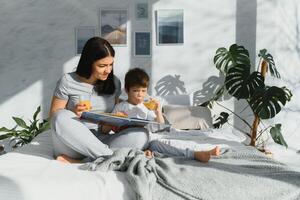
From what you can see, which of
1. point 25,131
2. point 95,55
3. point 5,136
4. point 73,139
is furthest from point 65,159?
point 5,136

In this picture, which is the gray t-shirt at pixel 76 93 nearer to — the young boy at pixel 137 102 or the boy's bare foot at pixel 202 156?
the young boy at pixel 137 102

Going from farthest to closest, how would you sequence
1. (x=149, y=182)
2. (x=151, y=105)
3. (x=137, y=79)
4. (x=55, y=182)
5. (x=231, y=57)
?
(x=231, y=57) < (x=151, y=105) < (x=137, y=79) < (x=149, y=182) < (x=55, y=182)

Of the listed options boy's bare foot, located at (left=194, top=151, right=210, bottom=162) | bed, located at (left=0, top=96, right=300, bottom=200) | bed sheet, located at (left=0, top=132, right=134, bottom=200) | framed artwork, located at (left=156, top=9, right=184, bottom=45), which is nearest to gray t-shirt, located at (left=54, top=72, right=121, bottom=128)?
bed, located at (left=0, top=96, right=300, bottom=200)

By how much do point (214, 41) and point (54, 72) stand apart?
1768 millimetres

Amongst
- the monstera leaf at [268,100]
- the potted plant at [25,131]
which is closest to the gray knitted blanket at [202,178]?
the monstera leaf at [268,100]

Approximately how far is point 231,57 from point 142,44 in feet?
3.32

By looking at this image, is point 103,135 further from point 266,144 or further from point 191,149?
point 266,144

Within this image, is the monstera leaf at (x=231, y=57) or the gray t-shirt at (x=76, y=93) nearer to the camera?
the gray t-shirt at (x=76, y=93)

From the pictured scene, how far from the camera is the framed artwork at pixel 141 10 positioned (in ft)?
15.6

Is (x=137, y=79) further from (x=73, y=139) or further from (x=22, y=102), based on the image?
(x=22, y=102)

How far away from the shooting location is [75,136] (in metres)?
2.42

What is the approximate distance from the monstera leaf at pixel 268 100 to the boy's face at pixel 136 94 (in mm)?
1204

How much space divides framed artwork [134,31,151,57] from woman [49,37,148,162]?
1.72 meters

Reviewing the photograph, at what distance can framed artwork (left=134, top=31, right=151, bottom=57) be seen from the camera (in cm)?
479
